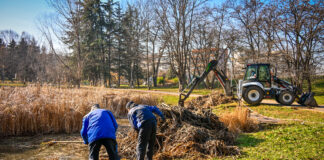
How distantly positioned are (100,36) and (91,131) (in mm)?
36650

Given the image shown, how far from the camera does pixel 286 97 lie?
13297 millimetres

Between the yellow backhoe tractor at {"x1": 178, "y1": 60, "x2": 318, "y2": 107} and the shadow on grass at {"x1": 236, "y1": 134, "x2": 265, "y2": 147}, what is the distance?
228 inches

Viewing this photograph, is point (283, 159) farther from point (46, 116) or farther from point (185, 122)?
point (46, 116)

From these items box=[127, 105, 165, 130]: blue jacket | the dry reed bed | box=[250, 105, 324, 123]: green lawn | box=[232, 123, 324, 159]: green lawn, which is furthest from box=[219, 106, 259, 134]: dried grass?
the dry reed bed

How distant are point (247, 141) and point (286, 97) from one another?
806cm

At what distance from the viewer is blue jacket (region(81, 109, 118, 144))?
15.1 feet

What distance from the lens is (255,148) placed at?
614cm

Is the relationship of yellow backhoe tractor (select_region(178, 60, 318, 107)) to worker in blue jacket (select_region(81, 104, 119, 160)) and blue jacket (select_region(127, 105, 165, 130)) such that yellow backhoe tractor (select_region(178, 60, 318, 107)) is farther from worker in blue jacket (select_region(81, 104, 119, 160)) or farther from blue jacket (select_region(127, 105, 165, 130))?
worker in blue jacket (select_region(81, 104, 119, 160))

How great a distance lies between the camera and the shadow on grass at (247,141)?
6618mm

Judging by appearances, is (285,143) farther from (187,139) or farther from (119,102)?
(119,102)

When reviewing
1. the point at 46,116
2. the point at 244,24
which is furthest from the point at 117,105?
the point at 244,24

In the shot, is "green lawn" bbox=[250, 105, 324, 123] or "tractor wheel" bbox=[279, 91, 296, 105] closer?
"green lawn" bbox=[250, 105, 324, 123]

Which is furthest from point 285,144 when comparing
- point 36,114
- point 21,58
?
point 21,58

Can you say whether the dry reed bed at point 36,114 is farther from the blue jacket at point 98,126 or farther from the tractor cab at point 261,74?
the tractor cab at point 261,74
